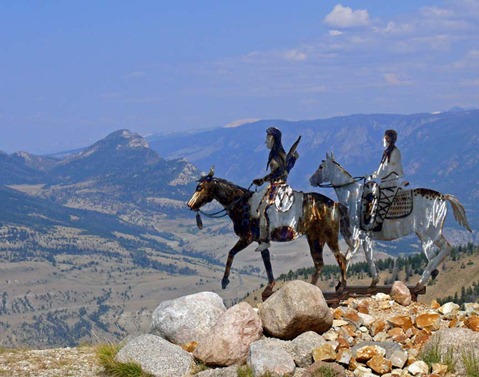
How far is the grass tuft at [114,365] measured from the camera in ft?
56.9

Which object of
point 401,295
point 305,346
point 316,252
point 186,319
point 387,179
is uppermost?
point 387,179

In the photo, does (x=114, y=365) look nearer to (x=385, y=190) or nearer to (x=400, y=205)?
(x=385, y=190)

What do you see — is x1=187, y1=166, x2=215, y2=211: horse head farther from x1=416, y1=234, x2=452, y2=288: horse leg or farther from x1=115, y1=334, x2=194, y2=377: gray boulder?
x1=416, y1=234, x2=452, y2=288: horse leg

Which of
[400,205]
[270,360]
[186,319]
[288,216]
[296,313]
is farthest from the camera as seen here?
[400,205]

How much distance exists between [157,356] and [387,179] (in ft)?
30.2

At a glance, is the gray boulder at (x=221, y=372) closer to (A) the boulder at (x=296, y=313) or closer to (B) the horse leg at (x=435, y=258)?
(A) the boulder at (x=296, y=313)

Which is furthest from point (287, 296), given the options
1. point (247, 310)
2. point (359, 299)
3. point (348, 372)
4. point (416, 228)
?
point (416, 228)

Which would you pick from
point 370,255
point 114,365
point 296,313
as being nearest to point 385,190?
point 370,255

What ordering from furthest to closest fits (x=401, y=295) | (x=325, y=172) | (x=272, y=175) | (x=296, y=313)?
(x=325, y=172), (x=272, y=175), (x=401, y=295), (x=296, y=313)

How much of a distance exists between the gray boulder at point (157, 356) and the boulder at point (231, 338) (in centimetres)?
36

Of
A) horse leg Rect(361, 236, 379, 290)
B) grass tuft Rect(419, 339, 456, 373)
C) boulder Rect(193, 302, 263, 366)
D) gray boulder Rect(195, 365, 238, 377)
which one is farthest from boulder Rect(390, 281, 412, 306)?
gray boulder Rect(195, 365, 238, 377)

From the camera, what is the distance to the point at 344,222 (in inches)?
885

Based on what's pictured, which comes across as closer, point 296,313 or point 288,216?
point 296,313

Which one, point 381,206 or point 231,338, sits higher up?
point 381,206
